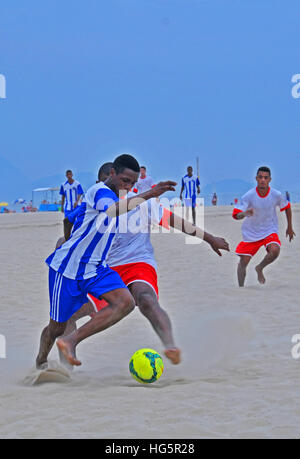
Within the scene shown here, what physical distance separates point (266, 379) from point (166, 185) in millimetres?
1528

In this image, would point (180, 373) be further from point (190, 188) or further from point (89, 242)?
point (190, 188)

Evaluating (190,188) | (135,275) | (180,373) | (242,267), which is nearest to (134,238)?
(135,275)

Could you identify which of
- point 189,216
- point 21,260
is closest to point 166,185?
point 21,260

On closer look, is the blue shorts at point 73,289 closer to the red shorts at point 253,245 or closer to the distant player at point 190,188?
the red shorts at point 253,245

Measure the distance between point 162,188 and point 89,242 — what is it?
0.68 m

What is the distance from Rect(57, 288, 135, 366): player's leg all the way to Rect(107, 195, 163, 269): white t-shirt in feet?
2.59

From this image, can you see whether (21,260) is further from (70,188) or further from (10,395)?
(10,395)

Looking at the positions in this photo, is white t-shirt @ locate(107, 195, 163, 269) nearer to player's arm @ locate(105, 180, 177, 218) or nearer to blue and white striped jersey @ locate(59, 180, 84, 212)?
player's arm @ locate(105, 180, 177, 218)

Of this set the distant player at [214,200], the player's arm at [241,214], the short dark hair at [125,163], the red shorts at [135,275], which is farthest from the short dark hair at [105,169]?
the distant player at [214,200]

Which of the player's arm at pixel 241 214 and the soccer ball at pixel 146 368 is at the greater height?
the player's arm at pixel 241 214

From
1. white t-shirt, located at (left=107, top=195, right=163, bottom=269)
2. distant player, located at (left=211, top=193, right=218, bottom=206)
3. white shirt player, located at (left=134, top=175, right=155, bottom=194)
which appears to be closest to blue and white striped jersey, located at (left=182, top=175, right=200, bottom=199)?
white shirt player, located at (left=134, top=175, right=155, bottom=194)

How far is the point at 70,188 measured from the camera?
696 inches

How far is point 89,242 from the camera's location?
14.8 ft

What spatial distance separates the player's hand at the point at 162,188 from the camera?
4215 millimetres
